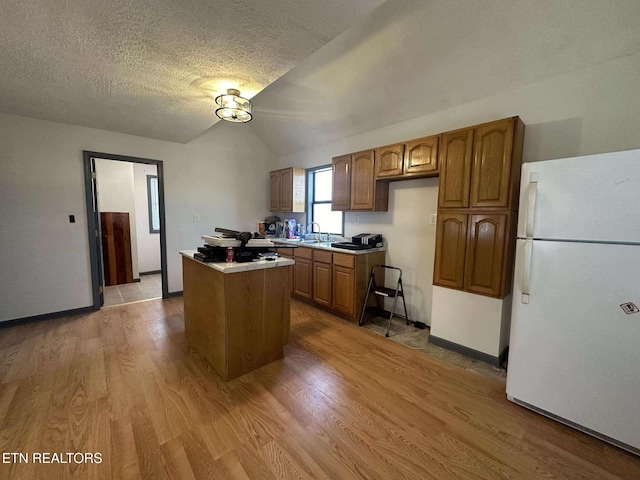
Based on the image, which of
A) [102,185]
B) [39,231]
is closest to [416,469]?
[39,231]

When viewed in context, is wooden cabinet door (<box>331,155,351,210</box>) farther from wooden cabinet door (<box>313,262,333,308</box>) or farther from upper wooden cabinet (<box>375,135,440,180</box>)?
wooden cabinet door (<box>313,262,333,308</box>)

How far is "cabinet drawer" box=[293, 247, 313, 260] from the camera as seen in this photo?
3606 millimetres

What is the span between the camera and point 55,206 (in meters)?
3.10

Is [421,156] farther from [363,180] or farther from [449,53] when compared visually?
[449,53]

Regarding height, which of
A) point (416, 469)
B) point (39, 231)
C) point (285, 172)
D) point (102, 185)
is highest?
point (285, 172)

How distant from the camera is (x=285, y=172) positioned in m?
4.52

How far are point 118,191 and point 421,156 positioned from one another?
5230mm

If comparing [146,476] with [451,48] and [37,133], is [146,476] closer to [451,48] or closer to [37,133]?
[451,48]

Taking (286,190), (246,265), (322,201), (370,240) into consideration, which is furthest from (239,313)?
(286,190)

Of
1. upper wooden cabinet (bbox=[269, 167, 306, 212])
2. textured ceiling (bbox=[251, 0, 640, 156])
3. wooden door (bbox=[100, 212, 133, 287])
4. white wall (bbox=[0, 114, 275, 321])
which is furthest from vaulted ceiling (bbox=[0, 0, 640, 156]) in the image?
wooden door (bbox=[100, 212, 133, 287])

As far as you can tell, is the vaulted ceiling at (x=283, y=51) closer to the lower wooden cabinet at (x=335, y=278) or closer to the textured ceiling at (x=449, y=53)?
the textured ceiling at (x=449, y=53)

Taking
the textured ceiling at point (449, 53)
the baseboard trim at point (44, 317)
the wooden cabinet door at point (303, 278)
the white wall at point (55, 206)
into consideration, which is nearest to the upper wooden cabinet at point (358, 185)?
the textured ceiling at point (449, 53)

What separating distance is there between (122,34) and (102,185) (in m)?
4.06

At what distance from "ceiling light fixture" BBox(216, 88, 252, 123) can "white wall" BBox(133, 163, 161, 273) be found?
3933 mm
